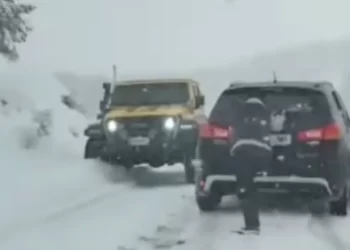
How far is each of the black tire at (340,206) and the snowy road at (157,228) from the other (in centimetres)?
17

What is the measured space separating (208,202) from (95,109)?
30.5 m

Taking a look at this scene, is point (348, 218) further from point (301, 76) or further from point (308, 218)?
point (301, 76)

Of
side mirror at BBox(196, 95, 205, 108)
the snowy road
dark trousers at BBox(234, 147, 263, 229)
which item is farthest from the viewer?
side mirror at BBox(196, 95, 205, 108)

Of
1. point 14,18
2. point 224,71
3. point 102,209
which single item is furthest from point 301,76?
point 102,209

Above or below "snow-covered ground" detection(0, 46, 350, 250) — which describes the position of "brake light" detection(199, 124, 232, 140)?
above

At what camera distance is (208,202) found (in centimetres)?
1355

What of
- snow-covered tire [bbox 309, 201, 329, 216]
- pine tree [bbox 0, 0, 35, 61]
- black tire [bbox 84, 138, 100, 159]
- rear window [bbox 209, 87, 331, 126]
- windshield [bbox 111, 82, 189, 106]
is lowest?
black tire [bbox 84, 138, 100, 159]

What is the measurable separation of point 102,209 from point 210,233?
2.58m

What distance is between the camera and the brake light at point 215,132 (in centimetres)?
1254

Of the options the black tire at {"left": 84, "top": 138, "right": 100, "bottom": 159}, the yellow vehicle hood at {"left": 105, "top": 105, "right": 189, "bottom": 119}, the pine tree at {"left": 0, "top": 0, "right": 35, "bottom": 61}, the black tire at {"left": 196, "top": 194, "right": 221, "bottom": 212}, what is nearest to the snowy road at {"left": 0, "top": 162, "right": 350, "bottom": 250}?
the black tire at {"left": 196, "top": 194, "right": 221, "bottom": 212}

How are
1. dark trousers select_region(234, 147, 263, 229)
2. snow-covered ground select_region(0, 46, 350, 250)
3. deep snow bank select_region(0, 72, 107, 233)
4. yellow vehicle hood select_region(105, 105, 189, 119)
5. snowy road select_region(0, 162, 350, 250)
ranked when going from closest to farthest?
snowy road select_region(0, 162, 350, 250) → snow-covered ground select_region(0, 46, 350, 250) → dark trousers select_region(234, 147, 263, 229) → deep snow bank select_region(0, 72, 107, 233) → yellow vehicle hood select_region(105, 105, 189, 119)

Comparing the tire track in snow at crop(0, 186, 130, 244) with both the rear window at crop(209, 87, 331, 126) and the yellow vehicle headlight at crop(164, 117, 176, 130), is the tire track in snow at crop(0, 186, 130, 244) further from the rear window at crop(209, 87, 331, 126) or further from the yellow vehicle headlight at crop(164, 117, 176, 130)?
the rear window at crop(209, 87, 331, 126)

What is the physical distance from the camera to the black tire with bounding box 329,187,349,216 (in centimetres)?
1275

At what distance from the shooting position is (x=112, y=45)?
56.0 metres
